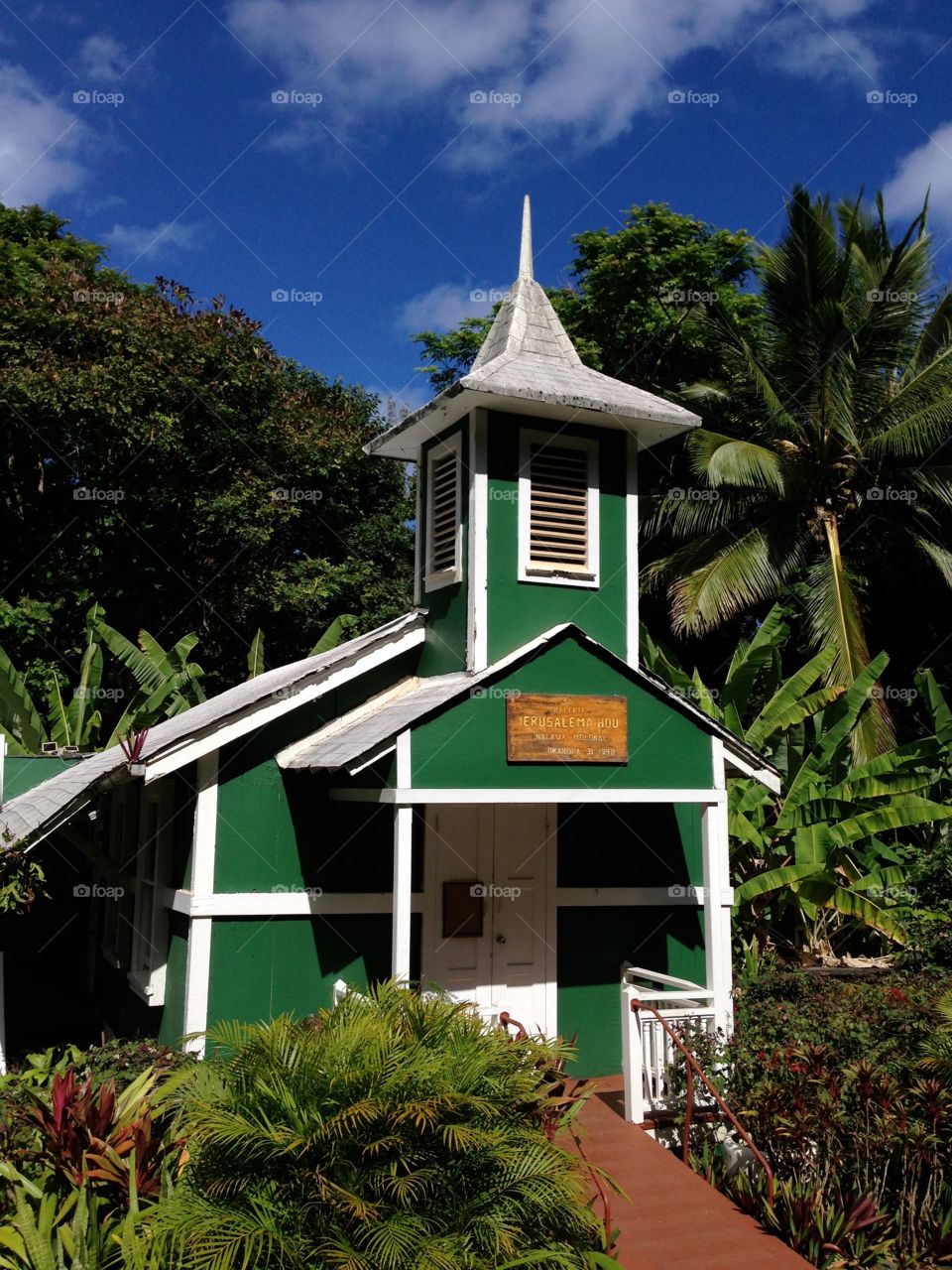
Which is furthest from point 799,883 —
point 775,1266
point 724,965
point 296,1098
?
point 296,1098

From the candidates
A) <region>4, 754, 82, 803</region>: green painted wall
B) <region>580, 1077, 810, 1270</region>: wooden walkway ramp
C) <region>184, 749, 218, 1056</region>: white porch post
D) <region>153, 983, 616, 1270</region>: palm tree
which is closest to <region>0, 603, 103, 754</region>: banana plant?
<region>4, 754, 82, 803</region>: green painted wall

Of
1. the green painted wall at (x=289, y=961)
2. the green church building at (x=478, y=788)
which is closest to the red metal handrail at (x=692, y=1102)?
the green church building at (x=478, y=788)

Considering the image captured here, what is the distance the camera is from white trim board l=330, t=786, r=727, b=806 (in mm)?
8617

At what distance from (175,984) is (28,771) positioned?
4914mm

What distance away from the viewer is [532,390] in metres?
9.79

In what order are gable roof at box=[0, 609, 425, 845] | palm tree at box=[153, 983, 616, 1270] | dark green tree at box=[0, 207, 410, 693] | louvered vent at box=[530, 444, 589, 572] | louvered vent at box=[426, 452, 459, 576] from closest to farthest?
palm tree at box=[153, 983, 616, 1270], gable roof at box=[0, 609, 425, 845], louvered vent at box=[530, 444, 589, 572], louvered vent at box=[426, 452, 459, 576], dark green tree at box=[0, 207, 410, 693]

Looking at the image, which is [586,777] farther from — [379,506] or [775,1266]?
[379,506]

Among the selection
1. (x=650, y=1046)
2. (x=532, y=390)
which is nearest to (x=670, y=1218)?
(x=650, y=1046)

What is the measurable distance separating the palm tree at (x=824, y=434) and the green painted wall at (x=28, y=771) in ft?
34.7

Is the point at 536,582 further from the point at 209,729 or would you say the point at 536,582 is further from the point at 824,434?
the point at 824,434

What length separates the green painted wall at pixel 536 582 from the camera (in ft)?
32.6

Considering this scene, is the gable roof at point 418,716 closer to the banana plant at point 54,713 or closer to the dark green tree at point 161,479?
the banana plant at point 54,713

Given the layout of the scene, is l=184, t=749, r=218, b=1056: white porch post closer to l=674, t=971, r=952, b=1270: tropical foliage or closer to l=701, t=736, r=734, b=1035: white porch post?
l=674, t=971, r=952, b=1270: tropical foliage

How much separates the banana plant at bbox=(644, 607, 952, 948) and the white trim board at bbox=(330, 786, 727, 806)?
123 inches
